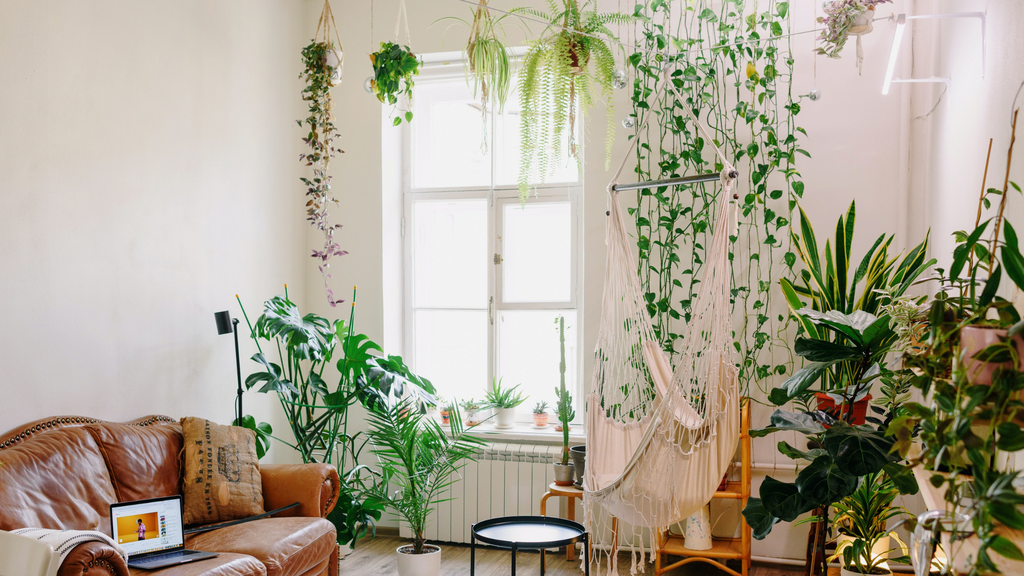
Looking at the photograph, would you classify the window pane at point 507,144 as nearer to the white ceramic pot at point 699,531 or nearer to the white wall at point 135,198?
the white wall at point 135,198

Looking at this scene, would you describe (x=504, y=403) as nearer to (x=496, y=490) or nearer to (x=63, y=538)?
(x=496, y=490)

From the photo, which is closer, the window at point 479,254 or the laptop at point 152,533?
the laptop at point 152,533

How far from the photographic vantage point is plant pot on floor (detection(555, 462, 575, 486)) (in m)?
3.37

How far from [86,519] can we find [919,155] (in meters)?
3.58

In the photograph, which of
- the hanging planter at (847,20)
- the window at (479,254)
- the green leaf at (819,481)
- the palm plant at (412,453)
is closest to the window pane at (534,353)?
the window at (479,254)

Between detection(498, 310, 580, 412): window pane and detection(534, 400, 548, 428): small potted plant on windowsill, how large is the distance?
0.27 ft

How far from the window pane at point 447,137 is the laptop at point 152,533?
93.6 inches

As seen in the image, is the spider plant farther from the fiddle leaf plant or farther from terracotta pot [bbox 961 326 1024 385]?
terracotta pot [bbox 961 326 1024 385]

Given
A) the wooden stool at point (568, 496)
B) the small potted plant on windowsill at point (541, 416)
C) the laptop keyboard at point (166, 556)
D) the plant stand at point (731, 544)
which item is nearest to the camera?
the laptop keyboard at point (166, 556)

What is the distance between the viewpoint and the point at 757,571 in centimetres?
331

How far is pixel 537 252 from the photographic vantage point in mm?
4066

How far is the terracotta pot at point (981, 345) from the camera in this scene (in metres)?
1.09

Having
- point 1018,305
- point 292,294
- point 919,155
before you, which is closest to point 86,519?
point 292,294

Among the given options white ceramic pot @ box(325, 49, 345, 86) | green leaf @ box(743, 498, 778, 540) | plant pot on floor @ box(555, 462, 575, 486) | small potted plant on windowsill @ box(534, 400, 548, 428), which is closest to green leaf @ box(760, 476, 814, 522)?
green leaf @ box(743, 498, 778, 540)
